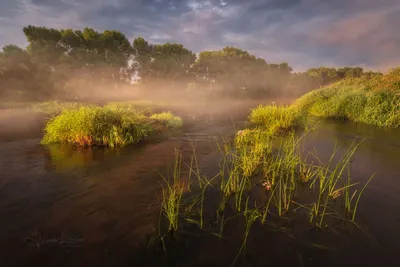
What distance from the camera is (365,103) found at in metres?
20.5

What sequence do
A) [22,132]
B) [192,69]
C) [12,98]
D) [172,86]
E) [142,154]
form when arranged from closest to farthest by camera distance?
1. [142,154]
2. [22,132]
3. [12,98]
4. [172,86]
5. [192,69]

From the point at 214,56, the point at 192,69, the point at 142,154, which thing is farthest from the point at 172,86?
the point at 142,154

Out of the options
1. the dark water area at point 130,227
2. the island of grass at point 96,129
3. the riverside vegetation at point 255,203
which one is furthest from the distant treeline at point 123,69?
the riverside vegetation at point 255,203

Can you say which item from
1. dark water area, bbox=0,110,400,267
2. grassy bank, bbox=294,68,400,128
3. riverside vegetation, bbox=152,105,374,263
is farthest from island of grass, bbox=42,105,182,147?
grassy bank, bbox=294,68,400,128

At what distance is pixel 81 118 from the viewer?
11.5 meters

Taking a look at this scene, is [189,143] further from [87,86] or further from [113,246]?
[87,86]

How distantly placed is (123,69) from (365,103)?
5033 cm

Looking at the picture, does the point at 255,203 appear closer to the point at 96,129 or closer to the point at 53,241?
the point at 53,241

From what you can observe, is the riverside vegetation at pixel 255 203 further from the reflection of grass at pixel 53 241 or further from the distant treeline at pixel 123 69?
the distant treeline at pixel 123 69

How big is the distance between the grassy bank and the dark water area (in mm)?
11153

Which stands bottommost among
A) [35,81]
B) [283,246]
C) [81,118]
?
[283,246]

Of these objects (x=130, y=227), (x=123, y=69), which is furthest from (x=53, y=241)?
(x=123, y=69)

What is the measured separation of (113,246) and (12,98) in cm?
3875

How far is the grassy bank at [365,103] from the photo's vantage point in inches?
711
